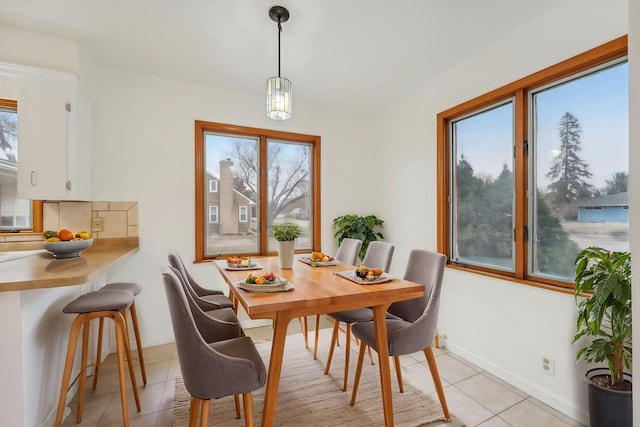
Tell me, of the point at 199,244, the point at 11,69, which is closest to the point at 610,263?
the point at 199,244

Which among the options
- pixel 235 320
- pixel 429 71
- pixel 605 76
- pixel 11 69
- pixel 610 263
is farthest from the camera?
pixel 429 71

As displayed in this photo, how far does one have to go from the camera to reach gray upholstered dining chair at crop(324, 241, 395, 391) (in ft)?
7.41

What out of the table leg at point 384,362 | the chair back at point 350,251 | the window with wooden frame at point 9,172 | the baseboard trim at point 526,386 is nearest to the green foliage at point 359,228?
the chair back at point 350,251

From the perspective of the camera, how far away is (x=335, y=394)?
215cm

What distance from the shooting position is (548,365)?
80.5 inches

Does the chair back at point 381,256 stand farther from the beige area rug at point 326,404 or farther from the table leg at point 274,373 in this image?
the table leg at point 274,373

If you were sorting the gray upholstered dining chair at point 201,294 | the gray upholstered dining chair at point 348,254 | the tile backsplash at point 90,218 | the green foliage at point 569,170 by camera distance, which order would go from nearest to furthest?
the green foliage at point 569,170, the gray upholstered dining chair at point 201,294, the tile backsplash at point 90,218, the gray upholstered dining chair at point 348,254

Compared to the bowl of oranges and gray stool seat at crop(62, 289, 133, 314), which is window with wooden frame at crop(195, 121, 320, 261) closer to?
the bowl of oranges

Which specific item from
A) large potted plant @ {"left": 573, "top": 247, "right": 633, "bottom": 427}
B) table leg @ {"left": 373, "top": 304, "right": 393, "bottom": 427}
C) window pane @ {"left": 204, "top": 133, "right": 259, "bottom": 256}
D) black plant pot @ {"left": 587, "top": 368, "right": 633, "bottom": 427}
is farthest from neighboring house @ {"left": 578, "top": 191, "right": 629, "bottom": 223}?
window pane @ {"left": 204, "top": 133, "right": 259, "bottom": 256}

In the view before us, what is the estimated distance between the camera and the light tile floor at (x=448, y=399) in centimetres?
187

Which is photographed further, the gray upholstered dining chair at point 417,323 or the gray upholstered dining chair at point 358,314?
the gray upholstered dining chair at point 358,314

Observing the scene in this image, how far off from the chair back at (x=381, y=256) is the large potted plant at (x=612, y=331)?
1.17m

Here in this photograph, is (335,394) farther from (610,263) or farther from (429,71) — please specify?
(429,71)

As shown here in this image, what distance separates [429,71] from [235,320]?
2794mm
